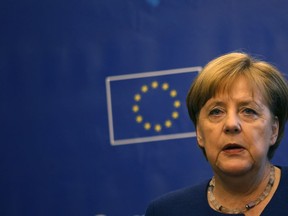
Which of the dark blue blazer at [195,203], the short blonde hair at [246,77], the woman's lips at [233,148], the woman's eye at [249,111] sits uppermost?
the short blonde hair at [246,77]

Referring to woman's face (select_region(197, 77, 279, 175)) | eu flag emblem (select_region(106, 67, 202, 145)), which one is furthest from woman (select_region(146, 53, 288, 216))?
eu flag emblem (select_region(106, 67, 202, 145))

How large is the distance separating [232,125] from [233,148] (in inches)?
2.5

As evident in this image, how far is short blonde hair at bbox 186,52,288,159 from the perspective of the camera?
1599 mm

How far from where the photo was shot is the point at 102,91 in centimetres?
244

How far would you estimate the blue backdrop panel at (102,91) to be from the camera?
2355 mm

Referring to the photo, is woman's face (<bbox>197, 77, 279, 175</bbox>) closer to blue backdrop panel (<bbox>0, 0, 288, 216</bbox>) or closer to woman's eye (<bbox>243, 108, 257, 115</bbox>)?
woman's eye (<bbox>243, 108, 257, 115</bbox>)

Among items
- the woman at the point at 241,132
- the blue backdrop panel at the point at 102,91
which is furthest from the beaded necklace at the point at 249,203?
the blue backdrop panel at the point at 102,91

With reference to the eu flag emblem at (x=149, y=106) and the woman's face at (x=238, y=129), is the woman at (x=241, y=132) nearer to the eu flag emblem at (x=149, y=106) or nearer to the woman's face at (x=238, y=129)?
the woman's face at (x=238, y=129)

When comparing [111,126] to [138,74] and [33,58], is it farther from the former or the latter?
[33,58]

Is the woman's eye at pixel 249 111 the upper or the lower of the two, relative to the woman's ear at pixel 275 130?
upper

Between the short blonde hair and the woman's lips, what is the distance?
15cm

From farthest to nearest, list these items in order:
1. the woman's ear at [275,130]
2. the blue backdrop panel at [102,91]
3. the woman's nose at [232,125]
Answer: the blue backdrop panel at [102,91], the woman's ear at [275,130], the woman's nose at [232,125]

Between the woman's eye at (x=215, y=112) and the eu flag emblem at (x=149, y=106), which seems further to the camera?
the eu flag emblem at (x=149, y=106)

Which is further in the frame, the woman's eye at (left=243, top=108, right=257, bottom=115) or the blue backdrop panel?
the blue backdrop panel
